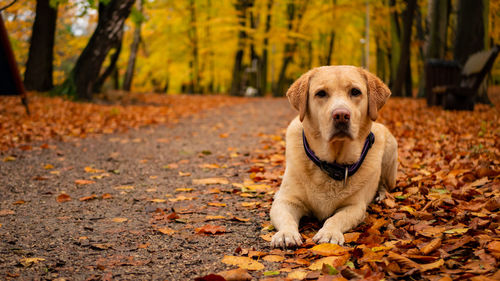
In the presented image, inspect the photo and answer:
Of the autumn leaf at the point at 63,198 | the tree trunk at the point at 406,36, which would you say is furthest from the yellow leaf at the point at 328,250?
the tree trunk at the point at 406,36

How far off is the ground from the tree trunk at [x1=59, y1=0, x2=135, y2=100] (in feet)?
21.5

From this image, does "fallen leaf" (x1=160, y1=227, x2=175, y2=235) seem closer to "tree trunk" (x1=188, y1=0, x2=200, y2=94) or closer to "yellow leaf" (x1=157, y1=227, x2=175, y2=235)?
"yellow leaf" (x1=157, y1=227, x2=175, y2=235)

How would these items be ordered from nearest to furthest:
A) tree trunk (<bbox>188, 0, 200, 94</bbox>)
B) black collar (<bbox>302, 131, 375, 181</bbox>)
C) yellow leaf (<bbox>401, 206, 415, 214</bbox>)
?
black collar (<bbox>302, 131, 375, 181</bbox>)
yellow leaf (<bbox>401, 206, 415, 214</bbox>)
tree trunk (<bbox>188, 0, 200, 94</bbox>)

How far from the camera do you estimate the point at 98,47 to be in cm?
1309

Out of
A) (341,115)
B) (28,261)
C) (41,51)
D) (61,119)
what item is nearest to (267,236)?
(341,115)

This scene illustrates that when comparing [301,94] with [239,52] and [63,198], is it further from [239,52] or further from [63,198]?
[239,52]

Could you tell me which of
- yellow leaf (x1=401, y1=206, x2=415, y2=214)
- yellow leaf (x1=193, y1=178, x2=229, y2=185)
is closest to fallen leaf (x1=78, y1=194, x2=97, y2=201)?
yellow leaf (x1=193, y1=178, x2=229, y2=185)

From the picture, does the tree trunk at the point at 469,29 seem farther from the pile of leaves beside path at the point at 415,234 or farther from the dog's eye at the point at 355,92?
the dog's eye at the point at 355,92

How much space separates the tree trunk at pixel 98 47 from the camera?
12.8 meters

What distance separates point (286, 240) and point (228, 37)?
24.9 m

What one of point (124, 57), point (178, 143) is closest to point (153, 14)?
point (124, 57)

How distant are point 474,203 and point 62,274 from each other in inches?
128

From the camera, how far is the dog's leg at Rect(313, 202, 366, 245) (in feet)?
8.98

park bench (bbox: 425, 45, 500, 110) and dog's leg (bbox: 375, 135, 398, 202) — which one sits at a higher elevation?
park bench (bbox: 425, 45, 500, 110)
